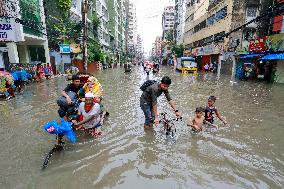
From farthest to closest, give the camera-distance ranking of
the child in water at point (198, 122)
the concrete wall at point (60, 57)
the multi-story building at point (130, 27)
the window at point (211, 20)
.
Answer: the multi-story building at point (130, 27), the window at point (211, 20), the concrete wall at point (60, 57), the child in water at point (198, 122)

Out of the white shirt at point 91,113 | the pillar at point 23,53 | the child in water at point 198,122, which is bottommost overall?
the child in water at point 198,122

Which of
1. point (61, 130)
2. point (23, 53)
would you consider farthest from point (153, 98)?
point (23, 53)

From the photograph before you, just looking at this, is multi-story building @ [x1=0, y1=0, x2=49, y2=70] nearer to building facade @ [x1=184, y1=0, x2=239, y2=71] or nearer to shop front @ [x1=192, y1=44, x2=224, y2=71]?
building facade @ [x1=184, y1=0, x2=239, y2=71]

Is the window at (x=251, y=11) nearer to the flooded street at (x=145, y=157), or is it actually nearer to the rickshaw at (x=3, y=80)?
the flooded street at (x=145, y=157)

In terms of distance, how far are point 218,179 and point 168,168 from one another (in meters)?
0.99

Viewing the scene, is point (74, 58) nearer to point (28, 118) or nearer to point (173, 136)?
point (28, 118)

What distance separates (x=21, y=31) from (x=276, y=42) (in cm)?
2143

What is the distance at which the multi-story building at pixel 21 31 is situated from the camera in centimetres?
1692

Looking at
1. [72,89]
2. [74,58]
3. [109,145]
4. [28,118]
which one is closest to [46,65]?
[74,58]

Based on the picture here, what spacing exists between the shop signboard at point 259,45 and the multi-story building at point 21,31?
19652 millimetres

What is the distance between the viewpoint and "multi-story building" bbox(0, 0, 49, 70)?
16.9 metres

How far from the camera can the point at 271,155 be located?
19.0 ft

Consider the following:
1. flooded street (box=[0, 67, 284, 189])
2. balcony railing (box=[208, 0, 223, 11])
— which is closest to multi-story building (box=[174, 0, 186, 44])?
balcony railing (box=[208, 0, 223, 11])

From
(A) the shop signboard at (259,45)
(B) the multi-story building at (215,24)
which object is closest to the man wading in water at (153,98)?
(B) the multi-story building at (215,24)
